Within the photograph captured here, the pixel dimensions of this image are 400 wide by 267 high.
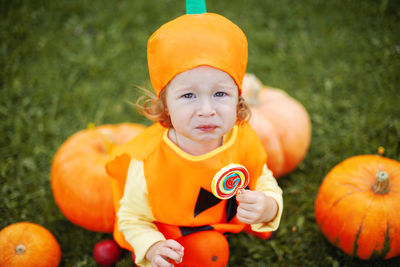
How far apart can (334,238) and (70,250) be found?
2.19m

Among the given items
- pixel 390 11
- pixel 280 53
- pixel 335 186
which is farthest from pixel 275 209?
pixel 390 11

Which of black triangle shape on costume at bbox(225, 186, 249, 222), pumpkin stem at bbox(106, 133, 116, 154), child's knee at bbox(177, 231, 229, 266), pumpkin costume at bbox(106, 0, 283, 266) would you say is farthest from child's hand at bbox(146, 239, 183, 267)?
pumpkin stem at bbox(106, 133, 116, 154)

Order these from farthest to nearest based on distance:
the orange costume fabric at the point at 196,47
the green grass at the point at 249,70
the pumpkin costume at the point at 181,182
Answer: the green grass at the point at 249,70 < the pumpkin costume at the point at 181,182 < the orange costume fabric at the point at 196,47

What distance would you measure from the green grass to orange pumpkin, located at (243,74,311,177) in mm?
311

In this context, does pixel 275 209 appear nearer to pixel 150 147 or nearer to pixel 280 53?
pixel 150 147

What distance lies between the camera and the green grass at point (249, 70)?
10.2 ft

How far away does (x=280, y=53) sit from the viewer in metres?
4.79

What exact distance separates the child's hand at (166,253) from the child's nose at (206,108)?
2.69ft

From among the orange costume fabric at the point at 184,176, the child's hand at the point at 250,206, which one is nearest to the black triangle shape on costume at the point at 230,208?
the orange costume fabric at the point at 184,176

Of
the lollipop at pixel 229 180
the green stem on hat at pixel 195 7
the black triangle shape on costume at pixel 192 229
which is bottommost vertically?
the black triangle shape on costume at pixel 192 229

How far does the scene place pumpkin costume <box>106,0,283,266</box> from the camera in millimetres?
2047

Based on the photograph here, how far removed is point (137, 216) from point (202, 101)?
99 centimetres

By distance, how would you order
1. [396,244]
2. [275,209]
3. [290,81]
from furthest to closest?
[290,81] → [396,244] → [275,209]

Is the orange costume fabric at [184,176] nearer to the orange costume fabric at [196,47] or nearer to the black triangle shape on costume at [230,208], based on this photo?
the black triangle shape on costume at [230,208]
